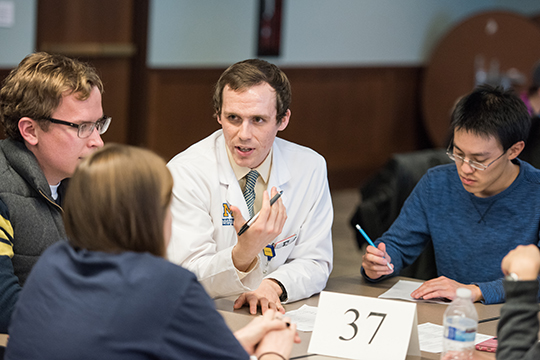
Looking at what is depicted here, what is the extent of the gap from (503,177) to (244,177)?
35.7 inches

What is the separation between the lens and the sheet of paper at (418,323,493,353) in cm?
180

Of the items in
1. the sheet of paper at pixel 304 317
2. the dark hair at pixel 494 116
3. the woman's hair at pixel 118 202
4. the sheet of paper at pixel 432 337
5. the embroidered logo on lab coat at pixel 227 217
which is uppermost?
the dark hair at pixel 494 116

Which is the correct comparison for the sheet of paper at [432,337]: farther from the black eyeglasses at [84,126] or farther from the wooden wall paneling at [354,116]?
the wooden wall paneling at [354,116]

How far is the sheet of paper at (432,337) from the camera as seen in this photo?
180 centimetres

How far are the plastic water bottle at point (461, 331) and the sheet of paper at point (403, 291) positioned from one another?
0.51m

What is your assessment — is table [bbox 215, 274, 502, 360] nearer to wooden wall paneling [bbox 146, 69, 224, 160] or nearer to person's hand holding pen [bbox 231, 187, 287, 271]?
person's hand holding pen [bbox 231, 187, 287, 271]

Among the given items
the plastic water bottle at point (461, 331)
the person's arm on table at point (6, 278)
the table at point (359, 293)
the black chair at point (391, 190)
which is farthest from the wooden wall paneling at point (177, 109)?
the plastic water bottle at point (461, 331)

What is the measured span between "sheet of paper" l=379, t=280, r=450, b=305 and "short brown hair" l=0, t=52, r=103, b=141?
1.13 m

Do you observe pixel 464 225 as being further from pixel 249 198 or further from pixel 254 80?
pixel 254 80

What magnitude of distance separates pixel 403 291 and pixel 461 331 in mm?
678

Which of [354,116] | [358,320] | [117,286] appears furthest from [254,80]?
[354,116]

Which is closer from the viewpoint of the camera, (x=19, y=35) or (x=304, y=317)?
(x=304, y=317)

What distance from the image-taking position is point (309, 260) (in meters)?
2.42

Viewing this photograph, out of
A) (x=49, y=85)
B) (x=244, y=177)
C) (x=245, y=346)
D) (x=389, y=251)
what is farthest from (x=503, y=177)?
(x=49, y=85)
